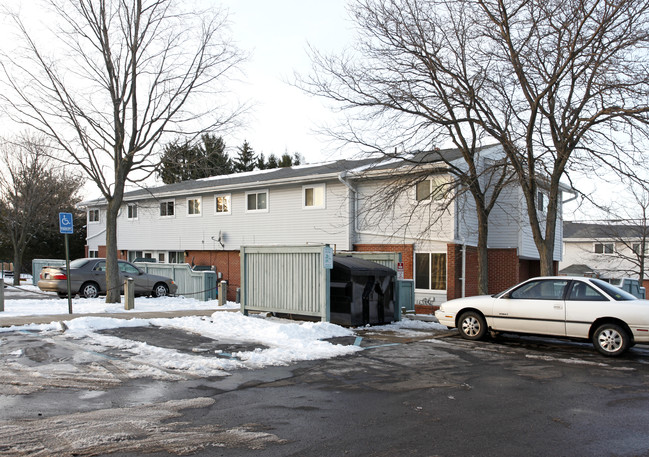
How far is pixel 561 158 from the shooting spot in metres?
14.6

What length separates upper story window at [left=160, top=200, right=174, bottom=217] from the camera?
101 feet

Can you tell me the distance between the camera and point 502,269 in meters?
21.8

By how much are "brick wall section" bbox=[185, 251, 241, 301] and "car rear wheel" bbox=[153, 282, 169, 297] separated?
498cm

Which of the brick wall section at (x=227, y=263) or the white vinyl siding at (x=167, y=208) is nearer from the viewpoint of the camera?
the brick wall section at (x=227, y=263)

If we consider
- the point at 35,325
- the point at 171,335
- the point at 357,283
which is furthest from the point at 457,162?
the point at 35,325

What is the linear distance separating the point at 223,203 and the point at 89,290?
8712mm

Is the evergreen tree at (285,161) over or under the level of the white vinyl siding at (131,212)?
over

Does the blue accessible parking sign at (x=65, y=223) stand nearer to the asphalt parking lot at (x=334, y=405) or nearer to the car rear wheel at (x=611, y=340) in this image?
the asphalt parking lot at (x=334, y=405)

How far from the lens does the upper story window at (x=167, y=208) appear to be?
101 ft

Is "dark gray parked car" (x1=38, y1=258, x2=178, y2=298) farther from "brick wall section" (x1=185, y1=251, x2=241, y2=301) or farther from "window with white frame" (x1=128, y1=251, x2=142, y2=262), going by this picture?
"window with white frame" (x1=128, y1=251, x2=142, y2=262)

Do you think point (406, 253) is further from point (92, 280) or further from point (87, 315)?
point (92, 280)

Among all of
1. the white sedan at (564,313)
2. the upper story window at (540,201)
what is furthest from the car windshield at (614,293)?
the upper story window at (540,201)

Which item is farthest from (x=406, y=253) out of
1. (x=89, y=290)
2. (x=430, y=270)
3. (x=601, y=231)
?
(x=601, y=231)

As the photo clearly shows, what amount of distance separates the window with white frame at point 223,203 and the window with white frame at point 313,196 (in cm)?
490
